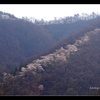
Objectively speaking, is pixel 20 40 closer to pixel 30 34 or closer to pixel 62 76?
pixel 30 34

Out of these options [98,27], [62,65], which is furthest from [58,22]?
[62,65]

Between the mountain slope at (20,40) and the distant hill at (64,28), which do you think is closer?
the mountain slope at (20,40)

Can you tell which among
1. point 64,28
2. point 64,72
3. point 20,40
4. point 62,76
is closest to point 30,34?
point 20,40

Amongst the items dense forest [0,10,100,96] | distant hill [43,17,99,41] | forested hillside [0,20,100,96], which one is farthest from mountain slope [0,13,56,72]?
forested hillside [0,20,100,96]

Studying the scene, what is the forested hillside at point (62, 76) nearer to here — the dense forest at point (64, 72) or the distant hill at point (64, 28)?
the dense forest at point (64, 72)

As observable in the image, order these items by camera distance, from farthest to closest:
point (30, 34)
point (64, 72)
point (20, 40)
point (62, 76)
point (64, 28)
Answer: point (64, 28)
point (30, 34)
point (20, 40)
point (64, 72)
point (62, 76)

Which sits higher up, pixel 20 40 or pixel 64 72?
pixel 64 72

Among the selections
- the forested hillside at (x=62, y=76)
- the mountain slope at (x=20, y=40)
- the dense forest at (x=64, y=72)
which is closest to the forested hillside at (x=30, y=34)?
the mountain slope at (x=20, y=40)

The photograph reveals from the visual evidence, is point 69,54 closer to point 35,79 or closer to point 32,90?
point 35,79

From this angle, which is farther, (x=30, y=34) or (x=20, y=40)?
(x=30, y=34)

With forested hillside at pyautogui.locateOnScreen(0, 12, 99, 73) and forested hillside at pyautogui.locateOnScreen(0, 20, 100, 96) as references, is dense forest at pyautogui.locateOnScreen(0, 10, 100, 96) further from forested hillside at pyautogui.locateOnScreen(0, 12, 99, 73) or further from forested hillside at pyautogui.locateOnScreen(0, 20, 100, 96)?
forested hillside at pyautogui.locateOnScreen(0, 12, 99, 73)
